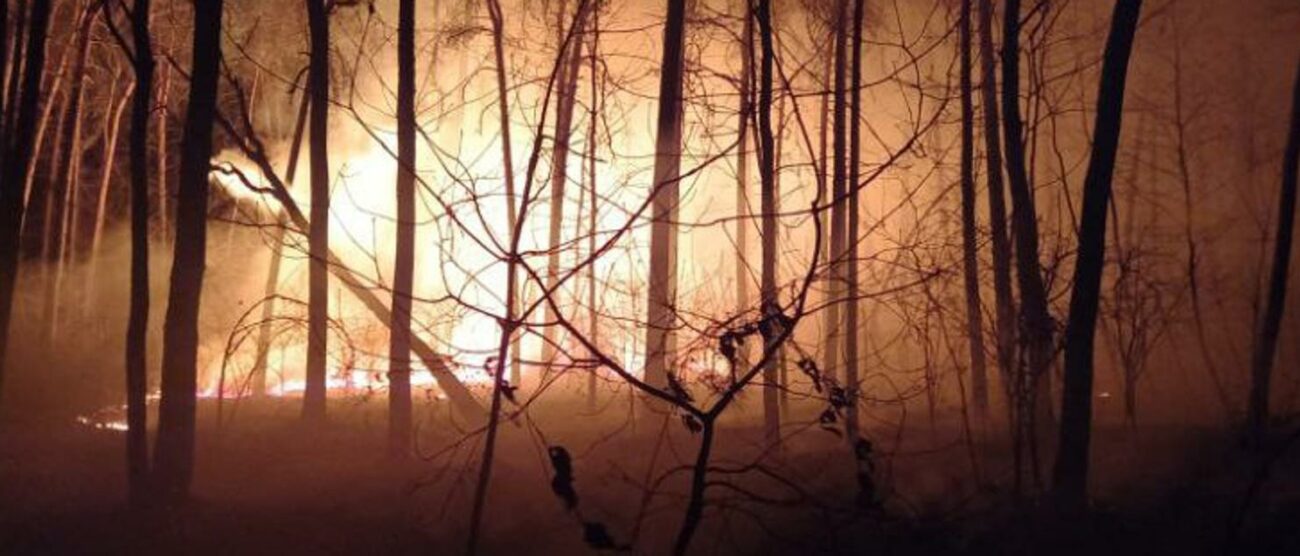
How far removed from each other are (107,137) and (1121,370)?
19109 millimetres

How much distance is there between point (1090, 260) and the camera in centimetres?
840

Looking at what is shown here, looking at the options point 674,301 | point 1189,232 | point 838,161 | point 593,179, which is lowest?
point 674,301

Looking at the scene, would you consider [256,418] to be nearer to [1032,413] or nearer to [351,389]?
[351,389]

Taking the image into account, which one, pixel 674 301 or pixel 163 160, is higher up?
pixel 163 160

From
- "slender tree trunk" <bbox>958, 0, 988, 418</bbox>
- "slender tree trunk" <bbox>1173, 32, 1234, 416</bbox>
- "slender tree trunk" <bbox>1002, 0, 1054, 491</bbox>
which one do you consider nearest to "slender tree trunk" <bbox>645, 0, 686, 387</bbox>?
"slender tree trunk" <bbox>958, 0, 988, 418</bbox>

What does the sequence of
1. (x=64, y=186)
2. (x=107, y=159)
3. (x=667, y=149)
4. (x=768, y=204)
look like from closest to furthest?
1. (x=768, y=204)
2. (x=667, y=149)
3. (x=107, y=159)
4. (x=64, y=186)

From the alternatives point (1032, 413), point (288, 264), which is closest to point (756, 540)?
point (1032, 413)

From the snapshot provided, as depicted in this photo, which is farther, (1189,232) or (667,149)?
(1189,232)

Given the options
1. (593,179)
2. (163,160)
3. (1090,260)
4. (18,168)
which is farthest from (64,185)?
(1090,260)

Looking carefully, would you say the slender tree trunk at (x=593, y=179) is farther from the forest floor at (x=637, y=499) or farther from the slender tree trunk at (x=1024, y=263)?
the slender tree trunk at (x=1024, y=263)

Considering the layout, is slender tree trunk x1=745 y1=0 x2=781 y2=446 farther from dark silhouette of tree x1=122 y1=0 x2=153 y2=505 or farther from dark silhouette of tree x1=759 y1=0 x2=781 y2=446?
dark silhouette of tree x1=122 y1=0 x2=153 y2=505

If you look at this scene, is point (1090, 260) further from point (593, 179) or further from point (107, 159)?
point (107, 159)

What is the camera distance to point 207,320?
20266mm

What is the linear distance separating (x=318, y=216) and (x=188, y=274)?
13.1 ft
